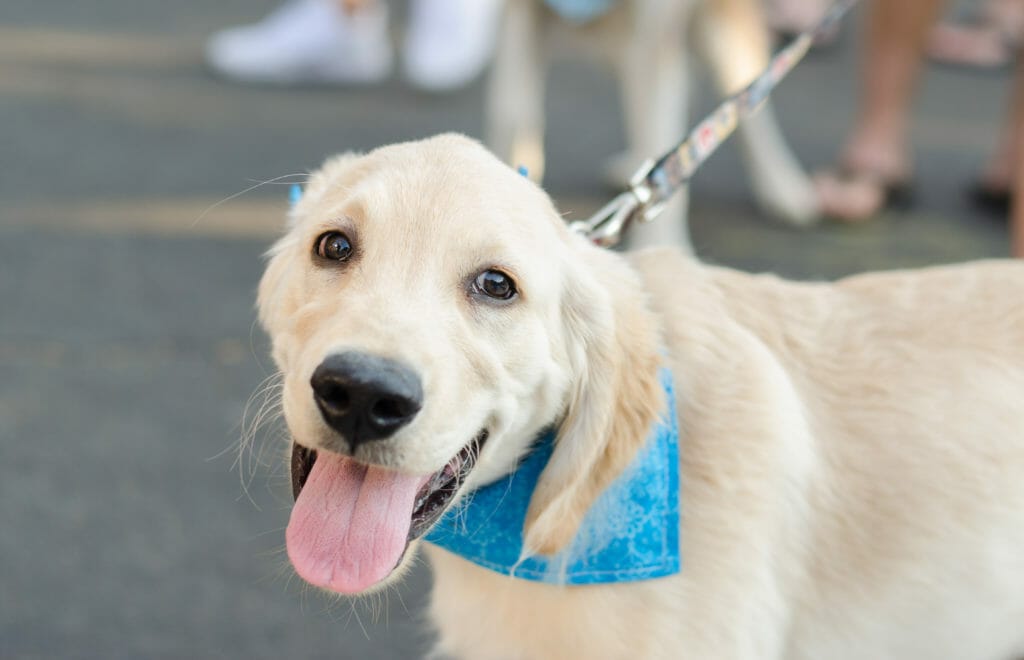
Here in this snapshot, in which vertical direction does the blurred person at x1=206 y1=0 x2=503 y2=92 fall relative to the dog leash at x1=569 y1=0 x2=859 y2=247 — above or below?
below

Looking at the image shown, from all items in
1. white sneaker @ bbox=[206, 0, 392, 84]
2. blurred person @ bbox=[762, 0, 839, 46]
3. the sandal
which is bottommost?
white sneaker @ bbox=[206, 0, 392, 84]

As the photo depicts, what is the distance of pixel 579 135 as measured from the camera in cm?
573

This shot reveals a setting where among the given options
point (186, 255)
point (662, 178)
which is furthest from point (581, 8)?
point (662, 178)

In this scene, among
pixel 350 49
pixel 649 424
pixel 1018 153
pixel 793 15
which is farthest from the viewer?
pixel 793 15

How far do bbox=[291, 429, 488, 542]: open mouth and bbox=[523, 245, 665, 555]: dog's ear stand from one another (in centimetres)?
14

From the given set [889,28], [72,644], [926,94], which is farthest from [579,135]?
[72,644]

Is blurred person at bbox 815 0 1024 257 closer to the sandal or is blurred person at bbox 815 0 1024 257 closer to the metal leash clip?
the sandal

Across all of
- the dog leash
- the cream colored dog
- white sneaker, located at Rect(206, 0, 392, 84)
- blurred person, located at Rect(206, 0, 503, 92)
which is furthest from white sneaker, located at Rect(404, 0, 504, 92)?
the cream colored dog

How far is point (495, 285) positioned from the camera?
6.02ft

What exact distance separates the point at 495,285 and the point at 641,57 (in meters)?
2.60

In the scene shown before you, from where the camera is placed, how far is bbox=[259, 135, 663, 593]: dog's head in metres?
1.69

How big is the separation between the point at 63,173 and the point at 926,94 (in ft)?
15.4

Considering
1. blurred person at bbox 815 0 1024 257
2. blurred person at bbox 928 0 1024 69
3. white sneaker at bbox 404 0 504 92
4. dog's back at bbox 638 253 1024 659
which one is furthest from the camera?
blurred person at bbox 928 0 1024 69

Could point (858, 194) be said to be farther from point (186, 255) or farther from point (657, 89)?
point (186, 255)
